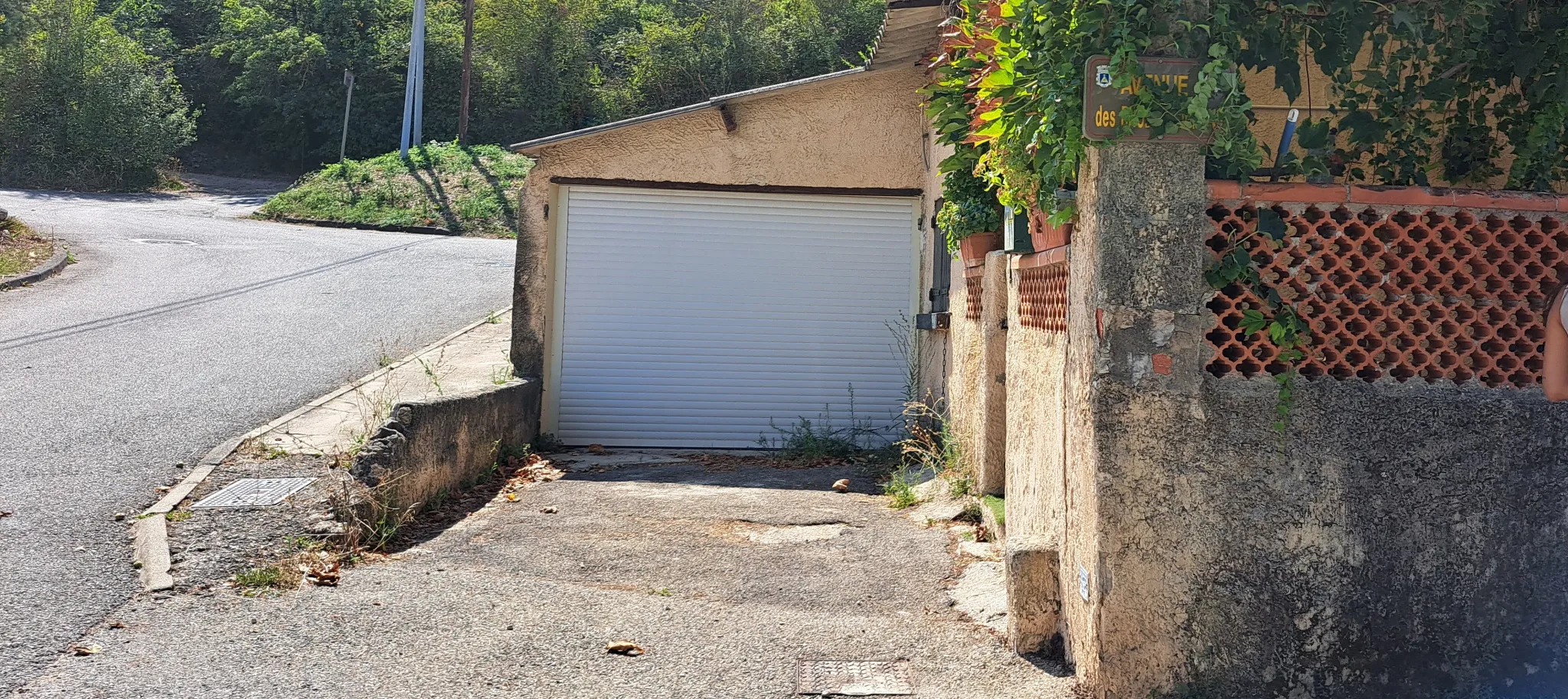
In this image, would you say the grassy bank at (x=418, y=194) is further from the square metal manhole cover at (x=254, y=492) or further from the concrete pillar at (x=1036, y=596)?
the concrete pillar at (x=1036, y=596)

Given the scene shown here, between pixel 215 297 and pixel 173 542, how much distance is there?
27.9 feet

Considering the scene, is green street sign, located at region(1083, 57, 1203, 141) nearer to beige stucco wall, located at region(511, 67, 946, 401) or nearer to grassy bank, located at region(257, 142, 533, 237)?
beige stucco wall, located at region(511, 67, 946, 401)

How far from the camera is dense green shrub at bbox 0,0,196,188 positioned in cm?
2725

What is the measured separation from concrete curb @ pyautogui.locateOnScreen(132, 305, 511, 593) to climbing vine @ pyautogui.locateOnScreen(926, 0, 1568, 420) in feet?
14.4

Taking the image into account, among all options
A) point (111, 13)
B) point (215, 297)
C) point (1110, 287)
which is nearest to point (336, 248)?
point (215, 297)

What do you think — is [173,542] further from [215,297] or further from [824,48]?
[824,48]

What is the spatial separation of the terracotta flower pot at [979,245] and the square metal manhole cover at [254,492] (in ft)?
14.0

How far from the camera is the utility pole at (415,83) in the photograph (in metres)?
26.4

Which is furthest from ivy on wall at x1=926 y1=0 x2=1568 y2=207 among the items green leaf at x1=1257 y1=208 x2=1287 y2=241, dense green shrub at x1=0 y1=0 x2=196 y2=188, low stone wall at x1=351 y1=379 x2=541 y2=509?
dense green shrub at x1=0 y1=0 x2=196 y2=188

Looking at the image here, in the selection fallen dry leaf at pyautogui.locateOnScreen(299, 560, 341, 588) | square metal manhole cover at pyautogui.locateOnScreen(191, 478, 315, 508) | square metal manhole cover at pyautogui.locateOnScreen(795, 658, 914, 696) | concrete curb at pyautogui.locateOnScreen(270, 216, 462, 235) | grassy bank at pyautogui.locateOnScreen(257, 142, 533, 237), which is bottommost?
square metal manhole cover at pyautogui.locateOnScreen(795, 658, 914, 696)

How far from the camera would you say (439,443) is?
Result: 735cm

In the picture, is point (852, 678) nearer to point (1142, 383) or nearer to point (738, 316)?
point (1142, 383)

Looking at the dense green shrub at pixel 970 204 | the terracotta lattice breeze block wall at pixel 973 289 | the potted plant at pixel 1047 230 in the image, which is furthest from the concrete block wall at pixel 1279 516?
the terracotta lattice breeze block wall at pixel 973 289

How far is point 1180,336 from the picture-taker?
12.6 ft
